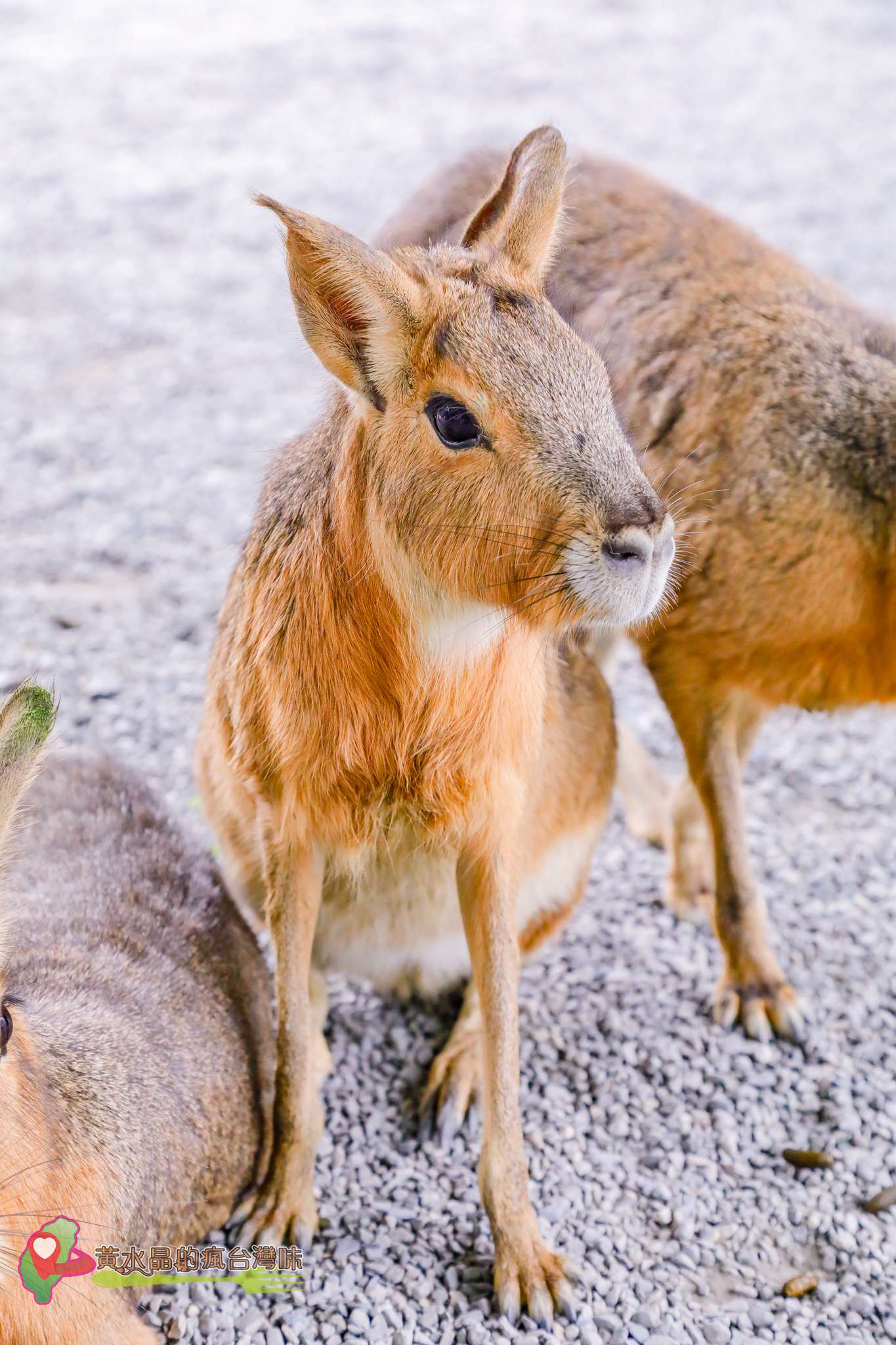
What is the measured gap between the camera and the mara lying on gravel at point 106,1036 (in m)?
2.33

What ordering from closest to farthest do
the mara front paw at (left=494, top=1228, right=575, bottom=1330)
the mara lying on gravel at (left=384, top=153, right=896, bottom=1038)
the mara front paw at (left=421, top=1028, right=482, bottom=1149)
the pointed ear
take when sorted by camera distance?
the pointed ear
the mara front paw at (left=494, top=1228, right=575, bottom=1330)
the mara front paw at (left=421, top=1028, right=482, bottom=1149)
the mara lying on gravel at (left=384, top=153, right=896, bottom=1038)

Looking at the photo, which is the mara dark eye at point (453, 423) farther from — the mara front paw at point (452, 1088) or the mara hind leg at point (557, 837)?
the mara front paw at point (452, 1088)

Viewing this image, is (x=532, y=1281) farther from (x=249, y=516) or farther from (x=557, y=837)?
(x=249, y=516)

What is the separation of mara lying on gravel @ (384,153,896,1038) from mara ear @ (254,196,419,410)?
1044 millimetres

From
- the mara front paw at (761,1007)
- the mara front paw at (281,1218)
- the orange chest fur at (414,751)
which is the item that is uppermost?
the orange chest fur at (414,751)

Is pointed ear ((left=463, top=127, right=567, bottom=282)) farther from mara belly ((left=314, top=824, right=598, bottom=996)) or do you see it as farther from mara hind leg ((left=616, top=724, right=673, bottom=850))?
mara hind leg ((left=616, top=724, right=673, bottom=850))

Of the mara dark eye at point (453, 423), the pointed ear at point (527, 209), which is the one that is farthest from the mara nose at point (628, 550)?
the pointed ear at point (527, 209)

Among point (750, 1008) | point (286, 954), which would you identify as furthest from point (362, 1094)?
point (750, 1008)

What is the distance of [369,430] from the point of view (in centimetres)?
255

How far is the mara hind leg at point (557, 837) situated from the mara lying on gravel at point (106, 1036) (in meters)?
0.46

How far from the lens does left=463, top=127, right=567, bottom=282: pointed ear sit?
2666 millimetres

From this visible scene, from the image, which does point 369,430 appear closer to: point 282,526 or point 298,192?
point 282,526
